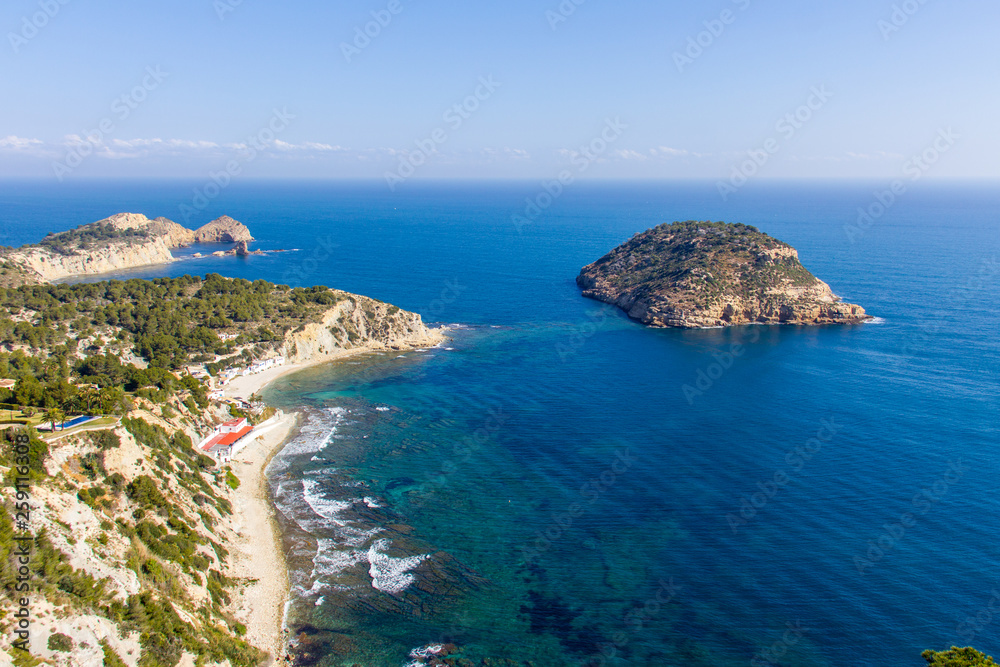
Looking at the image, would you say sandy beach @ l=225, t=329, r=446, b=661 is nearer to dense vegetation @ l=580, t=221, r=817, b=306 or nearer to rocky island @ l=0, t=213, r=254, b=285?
dense vegetation @ l=580, t=221, r=817, b=306

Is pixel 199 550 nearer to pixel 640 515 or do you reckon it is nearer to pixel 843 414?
pixel 640 515

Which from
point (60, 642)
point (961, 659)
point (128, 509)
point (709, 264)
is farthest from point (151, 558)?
point (709, 264)

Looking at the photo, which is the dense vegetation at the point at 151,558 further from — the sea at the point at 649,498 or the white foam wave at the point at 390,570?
the white foam wave at the point at 390,570

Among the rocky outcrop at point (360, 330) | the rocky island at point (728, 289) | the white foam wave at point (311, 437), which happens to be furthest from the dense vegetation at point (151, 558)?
the rocky island at point (728, 289)

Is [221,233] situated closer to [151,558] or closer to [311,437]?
[311,437]

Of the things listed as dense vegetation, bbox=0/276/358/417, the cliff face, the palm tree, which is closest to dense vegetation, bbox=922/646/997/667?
the palm tree

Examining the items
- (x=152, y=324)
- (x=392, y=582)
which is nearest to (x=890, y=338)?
(x=392, y=582)
